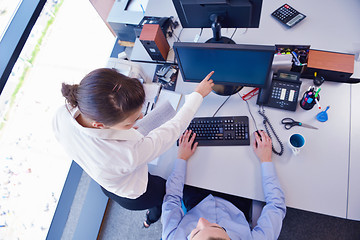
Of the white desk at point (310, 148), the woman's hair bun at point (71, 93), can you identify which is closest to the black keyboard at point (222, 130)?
the white desk at point (310, 148)

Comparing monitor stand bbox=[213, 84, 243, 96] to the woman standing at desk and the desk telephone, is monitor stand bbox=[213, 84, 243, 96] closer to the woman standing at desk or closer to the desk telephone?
the desk telephone

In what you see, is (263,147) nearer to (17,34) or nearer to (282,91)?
(282,91)

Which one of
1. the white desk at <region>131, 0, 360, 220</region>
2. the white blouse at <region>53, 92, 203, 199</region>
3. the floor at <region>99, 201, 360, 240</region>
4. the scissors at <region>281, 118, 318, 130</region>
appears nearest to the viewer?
the white blouse at <region>53, 92, 203, 199</region>

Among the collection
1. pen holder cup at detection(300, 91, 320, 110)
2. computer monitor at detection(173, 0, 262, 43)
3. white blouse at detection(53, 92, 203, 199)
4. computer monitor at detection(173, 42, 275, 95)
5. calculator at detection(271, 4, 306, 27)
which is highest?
calculator at detection(271, 4, 306, 27)

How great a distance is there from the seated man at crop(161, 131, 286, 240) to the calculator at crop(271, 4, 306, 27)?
764 millimetres

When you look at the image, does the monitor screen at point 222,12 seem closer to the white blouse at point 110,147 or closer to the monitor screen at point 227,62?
the monitor screen at point 227,62

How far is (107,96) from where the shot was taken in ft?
2.50

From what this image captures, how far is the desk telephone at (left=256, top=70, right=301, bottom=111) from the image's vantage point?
1.27 meters

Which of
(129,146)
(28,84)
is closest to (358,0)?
(129,146)

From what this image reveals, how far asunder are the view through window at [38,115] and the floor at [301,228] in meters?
0.64

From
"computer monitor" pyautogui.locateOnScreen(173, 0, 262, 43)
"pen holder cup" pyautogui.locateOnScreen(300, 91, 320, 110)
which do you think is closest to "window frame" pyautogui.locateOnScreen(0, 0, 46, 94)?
"computer monitor" pyautogui.locateOnScreen(173, 0, 262, 43)

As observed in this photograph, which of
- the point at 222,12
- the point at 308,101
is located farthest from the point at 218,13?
the point at 308,101

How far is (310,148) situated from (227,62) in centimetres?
63

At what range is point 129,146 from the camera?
0.91 m
